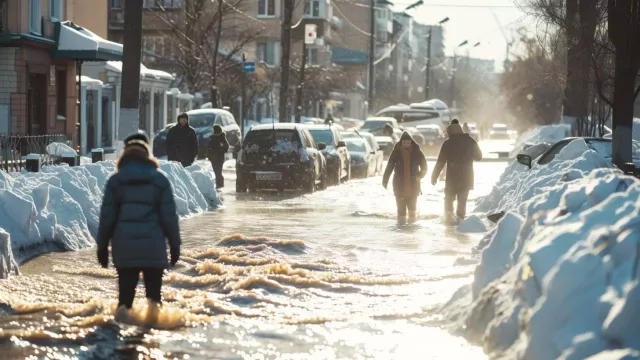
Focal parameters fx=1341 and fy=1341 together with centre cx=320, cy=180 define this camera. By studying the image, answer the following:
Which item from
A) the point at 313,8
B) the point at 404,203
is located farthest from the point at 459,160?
the point at 313,8

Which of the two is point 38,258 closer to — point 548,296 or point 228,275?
point 228,275

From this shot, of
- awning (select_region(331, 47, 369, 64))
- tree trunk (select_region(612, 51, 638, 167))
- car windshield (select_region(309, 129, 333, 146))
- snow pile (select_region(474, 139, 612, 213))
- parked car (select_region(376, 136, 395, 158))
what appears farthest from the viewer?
awning (select_region(331, 47, 369, 64))

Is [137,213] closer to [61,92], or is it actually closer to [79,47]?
[79,47]

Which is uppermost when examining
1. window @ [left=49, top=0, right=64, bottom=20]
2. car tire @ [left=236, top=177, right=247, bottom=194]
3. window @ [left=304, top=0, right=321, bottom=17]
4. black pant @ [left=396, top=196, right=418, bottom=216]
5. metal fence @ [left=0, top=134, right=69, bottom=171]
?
window @ [left=304, top=0, right=321, bottom=17]

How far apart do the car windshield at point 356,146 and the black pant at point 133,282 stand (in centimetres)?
3064

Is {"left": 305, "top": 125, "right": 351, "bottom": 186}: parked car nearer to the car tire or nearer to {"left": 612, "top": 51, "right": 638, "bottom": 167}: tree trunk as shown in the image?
the car tire

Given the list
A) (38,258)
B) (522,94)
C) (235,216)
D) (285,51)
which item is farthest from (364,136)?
(522,94)

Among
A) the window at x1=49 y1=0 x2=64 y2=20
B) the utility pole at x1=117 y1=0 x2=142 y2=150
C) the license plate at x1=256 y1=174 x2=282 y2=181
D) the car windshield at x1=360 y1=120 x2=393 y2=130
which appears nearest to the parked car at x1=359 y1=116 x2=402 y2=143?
the car windshield at x1=360 y1=120 x2=393 y2=130

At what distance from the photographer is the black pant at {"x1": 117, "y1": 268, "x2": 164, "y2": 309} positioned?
9.41 m

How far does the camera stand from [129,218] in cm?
924

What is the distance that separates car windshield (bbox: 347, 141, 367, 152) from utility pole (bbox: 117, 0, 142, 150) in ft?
47.1

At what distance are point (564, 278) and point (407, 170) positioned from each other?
522 inches

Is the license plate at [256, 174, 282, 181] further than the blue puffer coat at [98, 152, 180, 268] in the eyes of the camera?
Yes

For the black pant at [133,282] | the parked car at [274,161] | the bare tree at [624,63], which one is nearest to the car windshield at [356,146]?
the parked car at [274,161]
